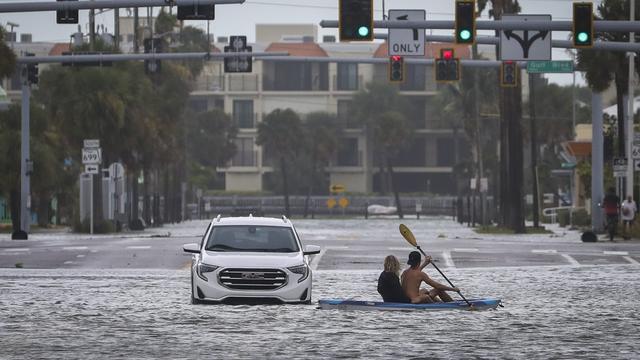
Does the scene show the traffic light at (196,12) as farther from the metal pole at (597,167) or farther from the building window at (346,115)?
the building window at (346,115)

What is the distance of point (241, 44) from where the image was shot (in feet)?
192

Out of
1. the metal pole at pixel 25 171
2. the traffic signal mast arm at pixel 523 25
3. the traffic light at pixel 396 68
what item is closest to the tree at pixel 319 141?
the metal pole at pixel 25 171

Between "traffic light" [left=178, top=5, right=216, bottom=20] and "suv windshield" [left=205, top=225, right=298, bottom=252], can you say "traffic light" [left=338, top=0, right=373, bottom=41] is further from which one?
"suv windshield" [left=205, top=225, right=298, bottom=252]

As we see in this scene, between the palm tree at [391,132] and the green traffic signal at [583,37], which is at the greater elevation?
the palm tree at [391,132]

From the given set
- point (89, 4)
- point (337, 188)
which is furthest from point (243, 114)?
point (89, 4)

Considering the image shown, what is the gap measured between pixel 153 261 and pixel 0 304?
47.1 feet

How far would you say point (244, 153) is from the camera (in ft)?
493

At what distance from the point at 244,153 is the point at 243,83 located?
6641 mm

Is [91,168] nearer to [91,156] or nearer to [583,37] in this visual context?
[91,156]

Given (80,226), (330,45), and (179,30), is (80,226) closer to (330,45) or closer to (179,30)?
(179,30)

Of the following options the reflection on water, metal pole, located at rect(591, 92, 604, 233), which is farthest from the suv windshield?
metal pole, located at rect(591, 92, 604, 233)

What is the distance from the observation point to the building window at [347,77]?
5871 inches

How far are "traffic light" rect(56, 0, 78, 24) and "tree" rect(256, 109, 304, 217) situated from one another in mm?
95784

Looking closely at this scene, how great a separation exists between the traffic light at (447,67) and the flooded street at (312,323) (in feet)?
61.8
